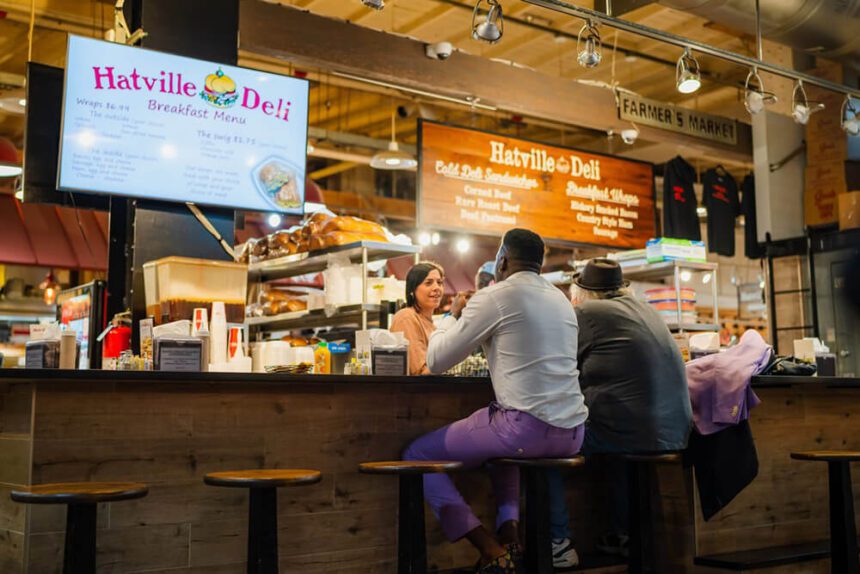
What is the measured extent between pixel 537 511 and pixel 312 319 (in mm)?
3825

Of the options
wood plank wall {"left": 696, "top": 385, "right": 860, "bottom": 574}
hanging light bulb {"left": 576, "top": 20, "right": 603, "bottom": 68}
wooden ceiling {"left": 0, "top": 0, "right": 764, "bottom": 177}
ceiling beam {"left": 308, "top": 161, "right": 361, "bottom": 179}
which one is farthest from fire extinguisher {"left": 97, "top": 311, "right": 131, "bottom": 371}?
ceiling beam {"left": 308, "top": 161, "right": 361, "bottom": 179}

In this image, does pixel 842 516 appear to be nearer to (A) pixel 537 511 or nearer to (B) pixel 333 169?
(A) pixel 537 511

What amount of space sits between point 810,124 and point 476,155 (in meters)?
3.73

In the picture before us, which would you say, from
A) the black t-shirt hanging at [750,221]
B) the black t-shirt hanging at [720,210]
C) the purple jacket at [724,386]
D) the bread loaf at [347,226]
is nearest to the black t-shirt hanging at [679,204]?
Result: the black t-shirt hanging at [720,210]

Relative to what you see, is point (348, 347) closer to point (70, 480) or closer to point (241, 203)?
point (241, 203)

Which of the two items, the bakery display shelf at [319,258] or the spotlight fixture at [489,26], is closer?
the spotlight fixture at [489,26]

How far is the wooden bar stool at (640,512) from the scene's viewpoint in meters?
3.80

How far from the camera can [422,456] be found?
12.4ft

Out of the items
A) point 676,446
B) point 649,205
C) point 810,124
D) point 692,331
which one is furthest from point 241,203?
point 810,124

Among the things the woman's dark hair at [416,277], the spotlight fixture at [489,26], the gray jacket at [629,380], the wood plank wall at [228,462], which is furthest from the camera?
the woman's dark hair at [416,277]

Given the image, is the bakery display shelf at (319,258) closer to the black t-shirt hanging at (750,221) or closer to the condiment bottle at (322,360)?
the condiment bottle at (322,360)

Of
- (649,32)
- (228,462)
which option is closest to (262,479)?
(228,462)

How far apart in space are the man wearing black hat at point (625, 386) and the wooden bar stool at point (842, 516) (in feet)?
2.24

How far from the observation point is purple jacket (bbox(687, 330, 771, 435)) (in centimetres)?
426
